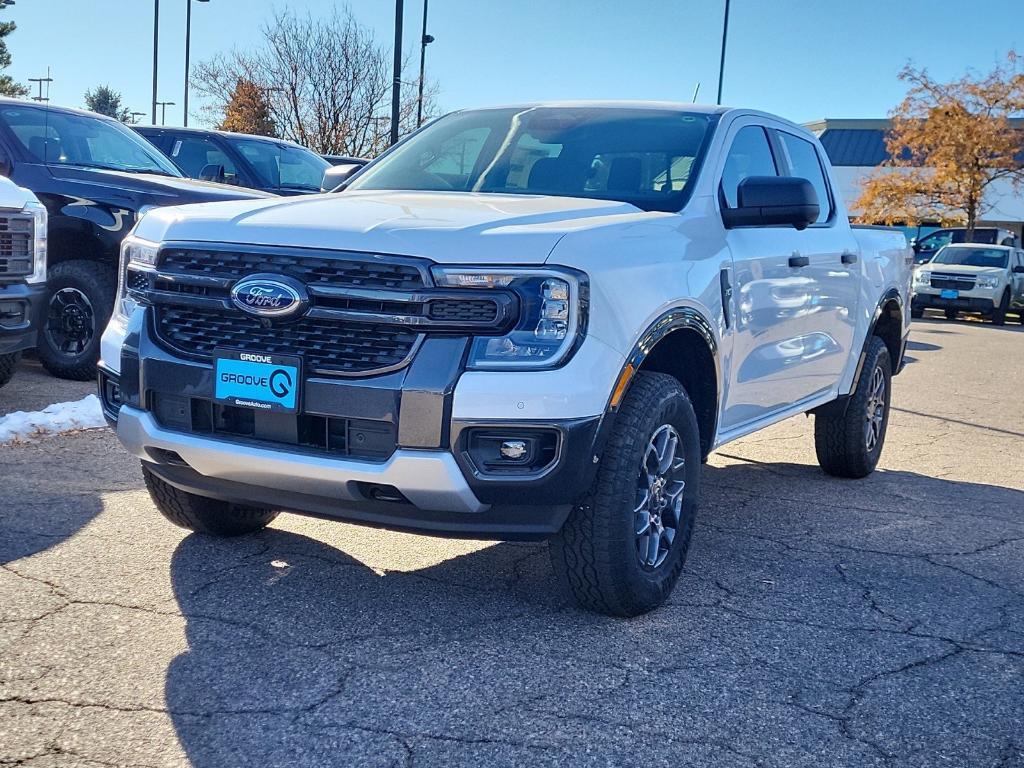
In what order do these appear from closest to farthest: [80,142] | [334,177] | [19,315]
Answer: [334,177]
[19,315]
[80,142]

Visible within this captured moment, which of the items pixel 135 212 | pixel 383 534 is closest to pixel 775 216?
pixel 383 534

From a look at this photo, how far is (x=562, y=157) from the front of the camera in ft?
15.4

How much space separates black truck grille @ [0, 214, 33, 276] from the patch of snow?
802 millimetres

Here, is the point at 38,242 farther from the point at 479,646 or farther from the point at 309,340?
the point at 479,646

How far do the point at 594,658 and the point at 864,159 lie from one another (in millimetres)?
49645

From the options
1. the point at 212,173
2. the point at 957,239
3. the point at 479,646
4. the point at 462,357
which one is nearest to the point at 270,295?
the point at 462,357

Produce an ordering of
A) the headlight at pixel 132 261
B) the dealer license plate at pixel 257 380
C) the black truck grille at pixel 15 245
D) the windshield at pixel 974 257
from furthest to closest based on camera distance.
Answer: the windshield at pixel 974 257 → the black truck grille at pixel 15 245 → the headlight at pixel 132 261 → the dealer license plate at pixel 257 380

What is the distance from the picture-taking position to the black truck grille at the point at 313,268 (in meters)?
3.30

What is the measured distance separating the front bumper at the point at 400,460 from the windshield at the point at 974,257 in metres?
22.6

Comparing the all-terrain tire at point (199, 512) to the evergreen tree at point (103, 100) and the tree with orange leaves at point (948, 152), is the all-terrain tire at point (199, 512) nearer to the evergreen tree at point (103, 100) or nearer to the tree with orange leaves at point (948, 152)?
the tree with orange leaves at point (948, 152)

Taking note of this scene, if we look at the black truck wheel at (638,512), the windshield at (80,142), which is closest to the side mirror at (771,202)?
the black truck wheel at (638,512)

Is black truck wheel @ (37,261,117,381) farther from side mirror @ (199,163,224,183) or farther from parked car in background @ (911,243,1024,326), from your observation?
parked car in background @ (911,243,1024,326)

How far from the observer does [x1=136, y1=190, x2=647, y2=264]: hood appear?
3320 mm

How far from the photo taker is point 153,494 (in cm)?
432
